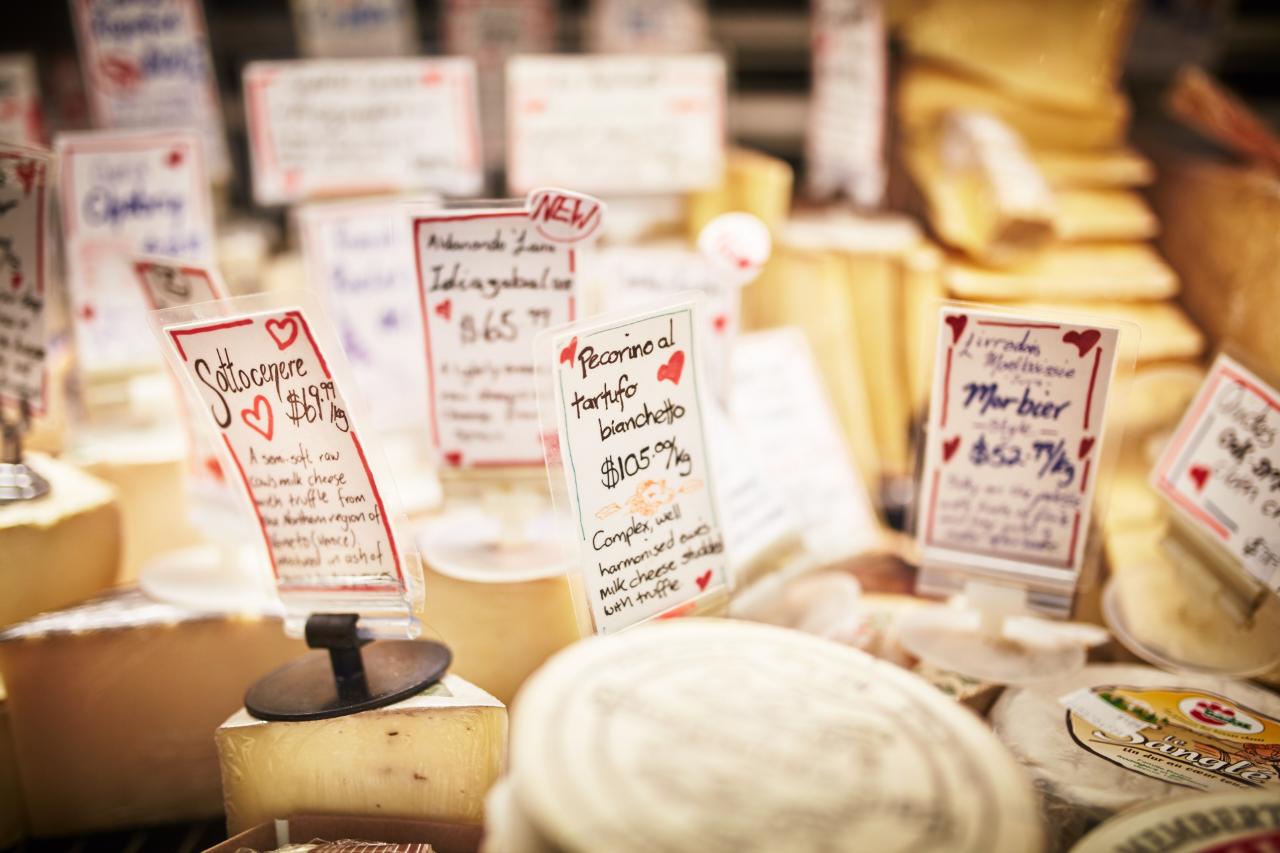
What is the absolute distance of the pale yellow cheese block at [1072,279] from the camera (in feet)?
9.32

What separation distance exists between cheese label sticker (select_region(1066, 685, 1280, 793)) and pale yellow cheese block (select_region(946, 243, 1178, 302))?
142 centimetres

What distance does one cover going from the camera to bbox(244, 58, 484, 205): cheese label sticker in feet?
8.98

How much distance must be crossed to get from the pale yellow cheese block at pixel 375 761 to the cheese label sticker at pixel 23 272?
0.96 meters

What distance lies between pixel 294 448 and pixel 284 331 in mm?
197

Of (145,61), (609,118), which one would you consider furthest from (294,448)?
(145,61)

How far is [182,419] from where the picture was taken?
194cm

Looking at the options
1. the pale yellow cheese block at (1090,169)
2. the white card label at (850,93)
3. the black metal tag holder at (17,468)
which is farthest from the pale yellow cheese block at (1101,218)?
the black metal tag holder at (17,468)

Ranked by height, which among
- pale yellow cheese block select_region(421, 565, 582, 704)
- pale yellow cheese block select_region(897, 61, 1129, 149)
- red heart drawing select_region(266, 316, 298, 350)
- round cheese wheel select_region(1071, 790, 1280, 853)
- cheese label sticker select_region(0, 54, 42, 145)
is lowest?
round cheese wheel select_region(1071, 790, 1280, 853)

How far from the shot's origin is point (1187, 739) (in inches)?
62.0

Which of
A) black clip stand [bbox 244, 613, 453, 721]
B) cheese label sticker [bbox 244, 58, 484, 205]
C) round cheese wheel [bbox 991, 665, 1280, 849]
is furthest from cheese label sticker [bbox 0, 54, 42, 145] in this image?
round cheese wheel [bbox 991, 665, 1280, 849]

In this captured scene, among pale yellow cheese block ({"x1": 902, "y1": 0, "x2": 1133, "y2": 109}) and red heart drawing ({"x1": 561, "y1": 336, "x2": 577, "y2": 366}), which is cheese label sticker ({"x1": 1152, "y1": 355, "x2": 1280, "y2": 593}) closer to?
red heart drawing ({"x1": 561, "y1": 336, "x2": 577, "y2": 366})

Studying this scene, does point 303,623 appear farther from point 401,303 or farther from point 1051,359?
point 1051,359

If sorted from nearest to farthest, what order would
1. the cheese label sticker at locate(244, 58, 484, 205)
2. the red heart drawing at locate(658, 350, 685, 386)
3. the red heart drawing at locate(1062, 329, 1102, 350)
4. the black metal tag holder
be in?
the red heart drawing at locate(658, 350, 685, 386), the red heart drawing at locate(1062, 329, 1102, 350), the black metal tag holder, the cheese label sticker at locate(244, 58, 484, 205)

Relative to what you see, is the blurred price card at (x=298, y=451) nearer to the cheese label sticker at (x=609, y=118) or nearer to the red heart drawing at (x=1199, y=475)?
the red heart drawing at (x=1199, y=475)
